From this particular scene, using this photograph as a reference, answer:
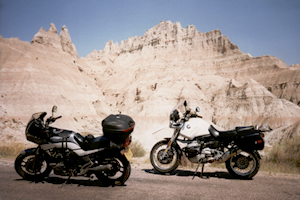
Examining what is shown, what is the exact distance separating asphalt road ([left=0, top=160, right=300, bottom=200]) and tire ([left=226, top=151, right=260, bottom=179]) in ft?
0.55

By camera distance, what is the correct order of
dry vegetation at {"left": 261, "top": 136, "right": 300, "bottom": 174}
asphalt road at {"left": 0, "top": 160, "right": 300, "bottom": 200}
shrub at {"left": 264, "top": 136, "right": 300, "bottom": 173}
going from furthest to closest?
1. shrub at {"left": 264, "top": 136, "right": 300, "bottom": 173}
2. dry vegetation at {"left": 261, "top": 136, "right": 300, "bottom": 174}
3. asphalt road at {"left": 0, "top": 160, "right": 300, "bottom": 200}

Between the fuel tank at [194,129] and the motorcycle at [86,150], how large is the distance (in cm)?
186

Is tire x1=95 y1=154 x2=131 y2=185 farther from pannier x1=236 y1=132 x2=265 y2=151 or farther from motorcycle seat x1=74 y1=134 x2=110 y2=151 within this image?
pannier x1=236 y1=132 x2=265 y2=151

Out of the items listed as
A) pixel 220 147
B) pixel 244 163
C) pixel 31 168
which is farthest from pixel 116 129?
pixel 244 163

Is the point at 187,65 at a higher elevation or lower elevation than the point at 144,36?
lower

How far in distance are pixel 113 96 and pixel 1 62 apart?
111ft

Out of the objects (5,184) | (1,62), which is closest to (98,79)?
(1,62)

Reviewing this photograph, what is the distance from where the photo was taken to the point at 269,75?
67938mm

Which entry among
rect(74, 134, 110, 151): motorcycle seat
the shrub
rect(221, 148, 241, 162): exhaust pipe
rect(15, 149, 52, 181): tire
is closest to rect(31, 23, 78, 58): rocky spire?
rect(15, 149, 52, 181): tire

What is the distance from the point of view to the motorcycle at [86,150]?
4.62 m

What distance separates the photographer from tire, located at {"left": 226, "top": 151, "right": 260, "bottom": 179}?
18.4 feet

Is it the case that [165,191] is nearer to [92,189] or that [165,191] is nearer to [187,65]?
[92,189]

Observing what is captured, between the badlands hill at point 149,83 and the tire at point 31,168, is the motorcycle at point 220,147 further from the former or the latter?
the badlands hill at point 149,83

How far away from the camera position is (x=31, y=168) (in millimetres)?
4961
